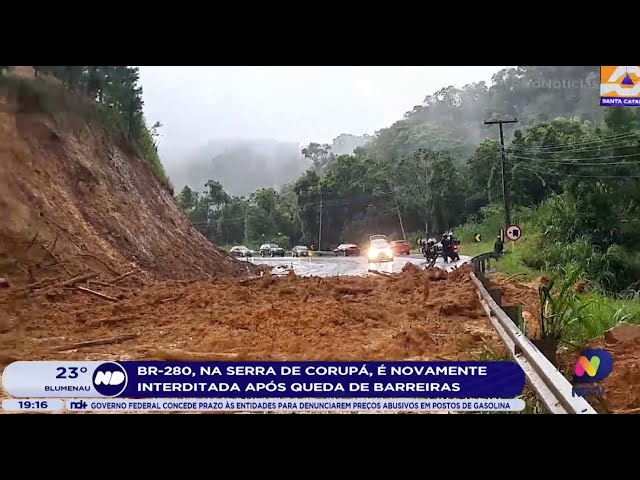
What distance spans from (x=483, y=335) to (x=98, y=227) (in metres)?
2.81

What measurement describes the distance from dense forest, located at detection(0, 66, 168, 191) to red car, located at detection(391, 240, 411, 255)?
4.91 feet

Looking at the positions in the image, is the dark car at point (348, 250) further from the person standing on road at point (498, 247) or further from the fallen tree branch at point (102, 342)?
the fallen tree branch at point (102, 342)

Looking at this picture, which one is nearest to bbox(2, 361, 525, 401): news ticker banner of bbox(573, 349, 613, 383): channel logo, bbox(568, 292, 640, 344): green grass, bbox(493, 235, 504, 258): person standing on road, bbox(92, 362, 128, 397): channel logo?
bbox(92, 362, 128, 397): channel logo

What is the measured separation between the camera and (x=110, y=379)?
288 cm

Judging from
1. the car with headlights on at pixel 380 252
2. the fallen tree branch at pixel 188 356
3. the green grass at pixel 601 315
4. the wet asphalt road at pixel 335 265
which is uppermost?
the car with headlights on at pixel 380 252

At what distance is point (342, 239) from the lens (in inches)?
144

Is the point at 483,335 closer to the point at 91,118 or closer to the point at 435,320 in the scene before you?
the point at 435,320

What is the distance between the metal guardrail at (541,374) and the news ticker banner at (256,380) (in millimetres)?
90

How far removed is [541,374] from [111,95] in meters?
2.87

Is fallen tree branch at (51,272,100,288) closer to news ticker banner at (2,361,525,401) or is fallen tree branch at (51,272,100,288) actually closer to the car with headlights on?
news ticker banner at (2,361,525,401)

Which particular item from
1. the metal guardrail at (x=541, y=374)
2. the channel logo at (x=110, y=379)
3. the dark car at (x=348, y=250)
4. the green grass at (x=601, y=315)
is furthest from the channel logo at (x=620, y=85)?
the channel logo at (x=110, y=379)

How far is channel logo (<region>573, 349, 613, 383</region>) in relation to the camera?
9.23 ft

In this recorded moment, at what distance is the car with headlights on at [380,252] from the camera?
3594 mm

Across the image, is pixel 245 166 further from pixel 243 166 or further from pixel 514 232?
pixel 514 232
